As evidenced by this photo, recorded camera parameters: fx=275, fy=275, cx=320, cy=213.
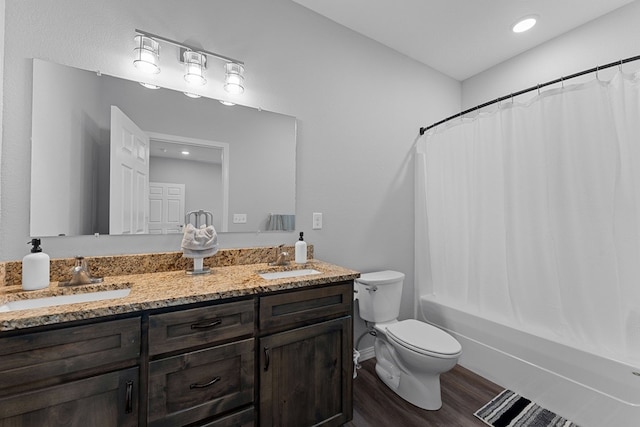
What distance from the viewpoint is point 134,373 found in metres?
0.97

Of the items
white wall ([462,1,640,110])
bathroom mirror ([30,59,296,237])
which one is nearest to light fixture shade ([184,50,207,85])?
bathroom mirror ([30,59,296,237])

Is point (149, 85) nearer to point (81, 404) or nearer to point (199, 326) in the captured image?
point (199, 326)

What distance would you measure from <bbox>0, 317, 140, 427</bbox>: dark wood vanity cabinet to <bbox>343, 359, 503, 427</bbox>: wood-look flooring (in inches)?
47.2

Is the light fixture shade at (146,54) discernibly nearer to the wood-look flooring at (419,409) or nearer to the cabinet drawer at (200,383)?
the cabinet drawer at (200,383)

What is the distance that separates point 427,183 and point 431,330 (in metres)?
1.26

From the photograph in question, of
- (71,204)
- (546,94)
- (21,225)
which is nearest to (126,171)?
(71,204)

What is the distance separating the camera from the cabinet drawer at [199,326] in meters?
1.01

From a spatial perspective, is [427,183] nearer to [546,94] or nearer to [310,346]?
[546,94]

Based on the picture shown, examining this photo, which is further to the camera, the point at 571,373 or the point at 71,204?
the point at 571,373

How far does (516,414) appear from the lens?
1.66m

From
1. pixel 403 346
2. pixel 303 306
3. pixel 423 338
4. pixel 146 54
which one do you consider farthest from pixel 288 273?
pixel 146 54

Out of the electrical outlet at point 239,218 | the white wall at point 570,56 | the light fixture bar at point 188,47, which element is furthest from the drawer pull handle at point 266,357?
the white wall at point 570,56

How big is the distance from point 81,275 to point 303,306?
993mm

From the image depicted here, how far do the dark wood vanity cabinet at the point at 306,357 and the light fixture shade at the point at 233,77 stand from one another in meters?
1.24
